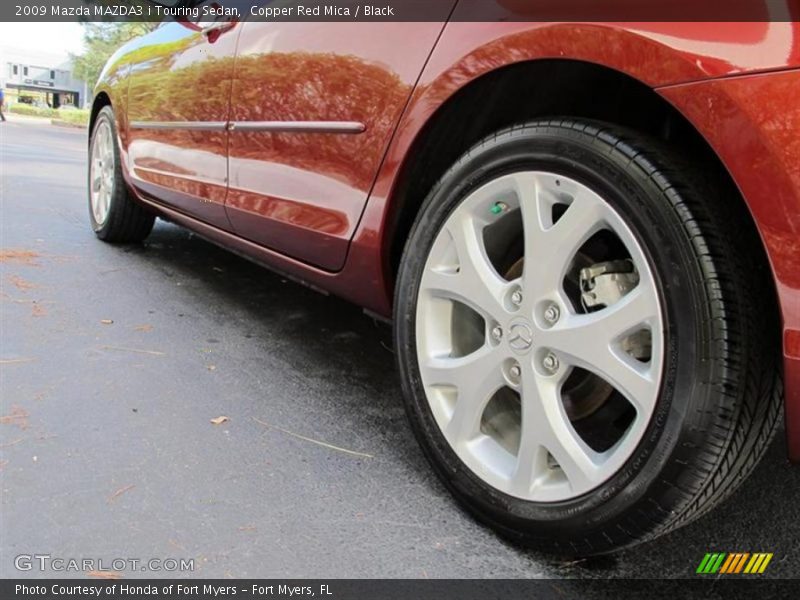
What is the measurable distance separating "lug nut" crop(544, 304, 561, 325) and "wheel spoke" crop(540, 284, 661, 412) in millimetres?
22

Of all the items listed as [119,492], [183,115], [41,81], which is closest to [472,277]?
[119,492]

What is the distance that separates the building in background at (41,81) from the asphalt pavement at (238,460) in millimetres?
68897

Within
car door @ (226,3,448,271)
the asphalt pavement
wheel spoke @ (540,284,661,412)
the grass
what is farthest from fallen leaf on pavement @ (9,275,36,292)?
the grass

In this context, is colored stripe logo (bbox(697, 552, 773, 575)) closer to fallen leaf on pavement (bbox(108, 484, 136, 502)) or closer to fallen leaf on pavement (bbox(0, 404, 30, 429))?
fallen leaf on pavement (bbox(108, 484, 136, 502))

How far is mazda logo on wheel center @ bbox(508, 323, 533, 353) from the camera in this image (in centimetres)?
146

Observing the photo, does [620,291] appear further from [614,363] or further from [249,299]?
[249,299]

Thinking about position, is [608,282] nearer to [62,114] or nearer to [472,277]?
[472,277]

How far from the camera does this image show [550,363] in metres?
1.44

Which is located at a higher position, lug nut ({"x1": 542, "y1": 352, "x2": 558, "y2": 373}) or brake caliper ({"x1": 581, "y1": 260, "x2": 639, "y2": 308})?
brake caliper ({"x1": 581, "y1": 260, "x2": 639, "y2": 308})

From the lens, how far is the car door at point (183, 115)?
2.67 metres

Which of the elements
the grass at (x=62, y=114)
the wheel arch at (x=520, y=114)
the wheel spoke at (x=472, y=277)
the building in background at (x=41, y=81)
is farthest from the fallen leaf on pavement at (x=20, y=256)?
the building in background at (x=41, y=81)

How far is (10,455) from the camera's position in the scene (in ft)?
5.75

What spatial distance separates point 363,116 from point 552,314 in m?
0.82

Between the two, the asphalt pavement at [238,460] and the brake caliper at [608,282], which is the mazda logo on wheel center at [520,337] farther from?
the asphalt pavement at [238,460]
